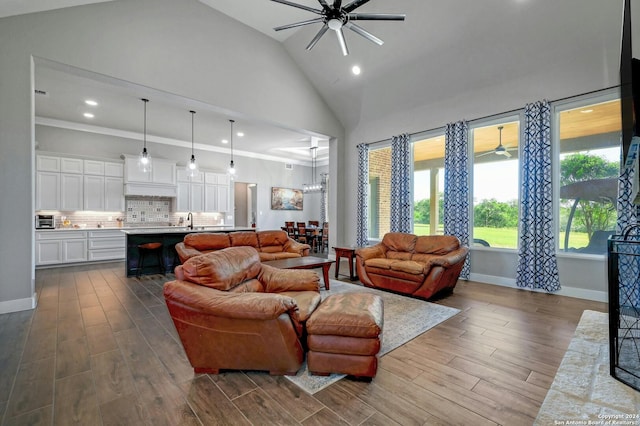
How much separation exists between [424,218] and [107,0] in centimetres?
664

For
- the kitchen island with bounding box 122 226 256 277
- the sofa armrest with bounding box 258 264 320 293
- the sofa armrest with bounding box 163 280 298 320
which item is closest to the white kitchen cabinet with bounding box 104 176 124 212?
the kitchen island with bounding box 122 226 256 277

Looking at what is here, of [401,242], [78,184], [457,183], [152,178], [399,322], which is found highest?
[152,178]

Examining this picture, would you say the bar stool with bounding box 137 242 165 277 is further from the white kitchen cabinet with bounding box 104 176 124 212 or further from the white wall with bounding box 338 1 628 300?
the white wall with bounding box 338 1 628 300

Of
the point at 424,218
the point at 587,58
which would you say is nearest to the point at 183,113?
the point at 424,218

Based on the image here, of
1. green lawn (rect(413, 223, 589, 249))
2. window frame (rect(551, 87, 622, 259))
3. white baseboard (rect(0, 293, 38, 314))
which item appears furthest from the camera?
green lawn (rect(413, 223, 589, 249))

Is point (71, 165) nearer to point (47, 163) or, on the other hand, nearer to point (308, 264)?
point (47, 163)

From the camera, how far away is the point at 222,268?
2439 mm

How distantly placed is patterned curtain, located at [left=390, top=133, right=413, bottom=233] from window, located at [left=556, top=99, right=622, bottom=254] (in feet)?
8.53

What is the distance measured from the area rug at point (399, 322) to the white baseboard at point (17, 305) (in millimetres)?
3825

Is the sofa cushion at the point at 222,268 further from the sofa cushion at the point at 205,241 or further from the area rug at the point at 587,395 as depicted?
the sofa cushion at the point at 205,241

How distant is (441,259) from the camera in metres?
4.04

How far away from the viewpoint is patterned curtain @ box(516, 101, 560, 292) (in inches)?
174

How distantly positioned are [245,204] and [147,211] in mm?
3887

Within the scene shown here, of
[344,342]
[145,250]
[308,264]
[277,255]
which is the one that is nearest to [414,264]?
[308,264]
